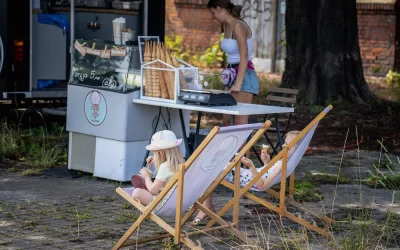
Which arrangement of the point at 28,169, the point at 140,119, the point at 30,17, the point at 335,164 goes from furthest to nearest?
the point at 30,17 → the point at 335,164 → the point at 28,169 → the point at 140,119

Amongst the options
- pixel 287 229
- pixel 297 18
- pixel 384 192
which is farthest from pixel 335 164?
pixel 297 18

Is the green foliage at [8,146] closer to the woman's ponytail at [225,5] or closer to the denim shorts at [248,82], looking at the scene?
the denim shorts at [248,82]

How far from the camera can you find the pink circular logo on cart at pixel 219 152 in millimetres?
6172

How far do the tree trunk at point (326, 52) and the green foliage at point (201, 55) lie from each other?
6935 millimetres

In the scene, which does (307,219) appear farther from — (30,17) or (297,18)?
(297,18)

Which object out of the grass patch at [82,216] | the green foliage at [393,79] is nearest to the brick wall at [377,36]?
the green foliage at [393,79]

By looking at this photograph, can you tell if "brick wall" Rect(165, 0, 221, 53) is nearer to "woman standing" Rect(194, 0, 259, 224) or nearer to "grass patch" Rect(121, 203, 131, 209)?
"woman standing" Rect(194, 0, 259, 224)

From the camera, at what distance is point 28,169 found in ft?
31.7

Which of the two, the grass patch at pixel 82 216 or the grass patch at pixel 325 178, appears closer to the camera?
the grass patch at pixel 82 216

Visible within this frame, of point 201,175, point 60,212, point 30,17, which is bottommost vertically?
point 60,212

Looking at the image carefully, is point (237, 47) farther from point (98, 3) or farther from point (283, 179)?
point (98, 3)

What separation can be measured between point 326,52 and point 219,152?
9.30 meters

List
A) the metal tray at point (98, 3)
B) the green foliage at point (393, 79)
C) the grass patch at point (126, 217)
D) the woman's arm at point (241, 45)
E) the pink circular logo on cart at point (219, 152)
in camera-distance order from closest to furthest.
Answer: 1. the pink circular logo on cart at point (219, 152)
2. the grass patch at point (126, 217)
3. the woman's arm at point (241, 45)
4. the metal tray at point (98, 3)
5. the green foliage at point (393, 79)

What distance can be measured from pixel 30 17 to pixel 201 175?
6.26 metres
